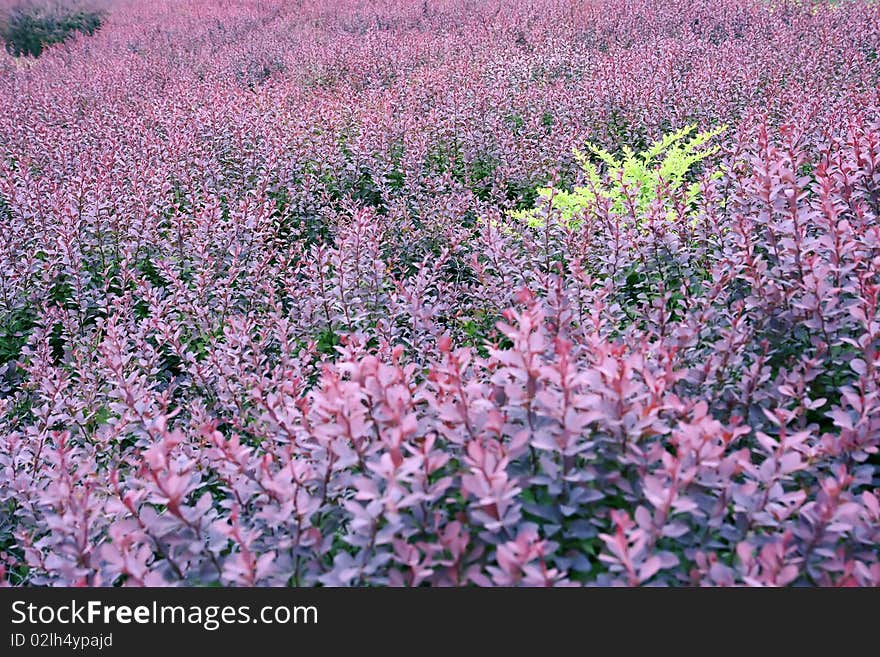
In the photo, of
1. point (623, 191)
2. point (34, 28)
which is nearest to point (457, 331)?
point (623, 191)

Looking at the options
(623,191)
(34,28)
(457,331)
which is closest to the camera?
(457,331)

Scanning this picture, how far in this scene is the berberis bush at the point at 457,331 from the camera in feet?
5.12

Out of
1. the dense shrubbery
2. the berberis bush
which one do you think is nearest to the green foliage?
the berberis bush

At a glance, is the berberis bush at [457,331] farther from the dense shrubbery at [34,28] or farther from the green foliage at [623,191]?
the dense shrubbery at [34,28]

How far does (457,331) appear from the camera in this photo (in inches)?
132

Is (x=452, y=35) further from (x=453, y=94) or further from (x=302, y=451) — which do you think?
(x=302, y=451)

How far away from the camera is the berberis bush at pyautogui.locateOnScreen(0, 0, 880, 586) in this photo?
156 cm

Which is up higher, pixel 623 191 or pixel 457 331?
pixel 623 191

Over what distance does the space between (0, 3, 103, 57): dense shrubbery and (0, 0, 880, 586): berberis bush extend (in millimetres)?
7999

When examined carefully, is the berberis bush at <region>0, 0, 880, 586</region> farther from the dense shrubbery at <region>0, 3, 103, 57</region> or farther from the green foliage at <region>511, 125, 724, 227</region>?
the dense shrubbery at <region>0, 3, 103, 57</region>

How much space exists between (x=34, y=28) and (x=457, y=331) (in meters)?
14.5

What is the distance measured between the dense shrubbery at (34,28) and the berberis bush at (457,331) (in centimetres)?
800

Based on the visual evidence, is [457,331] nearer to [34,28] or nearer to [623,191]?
[623,191]
